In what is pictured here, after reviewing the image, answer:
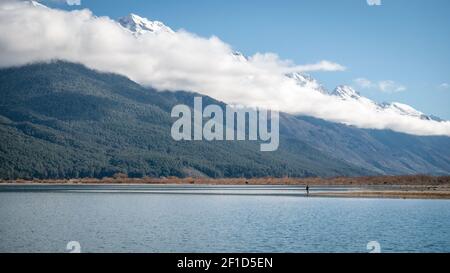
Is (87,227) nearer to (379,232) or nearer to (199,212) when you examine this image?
(199,212)

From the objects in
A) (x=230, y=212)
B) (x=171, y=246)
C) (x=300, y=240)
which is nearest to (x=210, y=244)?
(x=171, y=246)

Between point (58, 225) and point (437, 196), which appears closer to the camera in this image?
point (58, 225)

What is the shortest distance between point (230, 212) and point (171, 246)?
39339mm

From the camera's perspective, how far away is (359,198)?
136 meters

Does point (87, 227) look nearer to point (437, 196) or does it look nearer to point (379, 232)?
point (379, 232)
